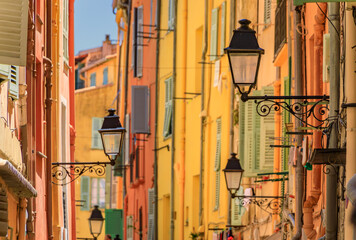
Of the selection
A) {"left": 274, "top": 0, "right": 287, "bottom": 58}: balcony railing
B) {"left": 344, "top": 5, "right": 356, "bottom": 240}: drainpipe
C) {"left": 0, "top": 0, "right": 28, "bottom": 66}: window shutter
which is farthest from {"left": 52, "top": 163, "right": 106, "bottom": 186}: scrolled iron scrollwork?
{"left": 344, "top": 5, "right": 356, "bottom": 240}: drainpipe

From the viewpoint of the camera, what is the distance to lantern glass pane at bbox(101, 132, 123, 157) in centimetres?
1638

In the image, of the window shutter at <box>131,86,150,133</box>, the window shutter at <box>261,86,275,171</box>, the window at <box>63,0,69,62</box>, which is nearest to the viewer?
the window shutter at <box>261,86,275,171</box>

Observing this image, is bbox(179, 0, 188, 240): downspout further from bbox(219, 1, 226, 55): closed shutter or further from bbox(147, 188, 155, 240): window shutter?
bbox(219, 1, 226, 55): closed shutter

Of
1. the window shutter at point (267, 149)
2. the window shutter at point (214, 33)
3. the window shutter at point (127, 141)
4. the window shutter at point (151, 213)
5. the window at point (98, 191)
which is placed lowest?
the window at point (98, 191)

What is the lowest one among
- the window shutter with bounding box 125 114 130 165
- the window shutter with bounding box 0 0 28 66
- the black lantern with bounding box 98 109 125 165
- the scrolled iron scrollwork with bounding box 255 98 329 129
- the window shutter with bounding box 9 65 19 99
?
the window shutter with bounding box 125 114 130 165

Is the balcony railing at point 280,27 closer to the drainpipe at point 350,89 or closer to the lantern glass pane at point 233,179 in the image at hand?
the lantern glass pane at point 233,179

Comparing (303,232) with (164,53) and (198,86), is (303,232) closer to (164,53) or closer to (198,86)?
(198,86)

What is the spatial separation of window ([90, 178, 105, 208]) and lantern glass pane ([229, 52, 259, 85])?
4213cm

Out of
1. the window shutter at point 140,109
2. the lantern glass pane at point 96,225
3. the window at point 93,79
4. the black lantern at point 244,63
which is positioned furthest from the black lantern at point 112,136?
the window at point 93,79

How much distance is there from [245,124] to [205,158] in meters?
5.27

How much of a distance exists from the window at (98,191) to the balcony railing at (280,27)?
3472 cm

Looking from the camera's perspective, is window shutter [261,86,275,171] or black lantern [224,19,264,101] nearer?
black lantern [224,19,264,101]

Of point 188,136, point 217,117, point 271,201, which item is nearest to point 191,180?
point 188,136

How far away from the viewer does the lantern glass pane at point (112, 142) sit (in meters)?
16.4
